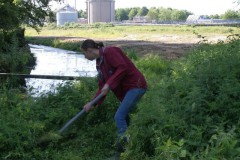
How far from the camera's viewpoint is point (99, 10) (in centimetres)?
13362

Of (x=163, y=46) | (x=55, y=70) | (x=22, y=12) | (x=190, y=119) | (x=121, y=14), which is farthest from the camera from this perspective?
(x=121, y=14)

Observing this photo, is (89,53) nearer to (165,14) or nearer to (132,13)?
(165,14)

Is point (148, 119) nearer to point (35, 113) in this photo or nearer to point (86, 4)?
point (35, 113)

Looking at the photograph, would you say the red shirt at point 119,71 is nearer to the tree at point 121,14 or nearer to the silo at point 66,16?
the silo at point 66,16

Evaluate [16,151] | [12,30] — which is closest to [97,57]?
[16,151]

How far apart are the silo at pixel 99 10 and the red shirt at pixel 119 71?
128721mm

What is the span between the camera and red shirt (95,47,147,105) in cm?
491

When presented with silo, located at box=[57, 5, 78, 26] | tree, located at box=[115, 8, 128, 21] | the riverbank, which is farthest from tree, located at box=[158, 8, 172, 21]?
the riverbank

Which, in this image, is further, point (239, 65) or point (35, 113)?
point (35, 113)

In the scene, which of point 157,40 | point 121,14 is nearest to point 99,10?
point 121,14

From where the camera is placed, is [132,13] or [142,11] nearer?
[142,11]

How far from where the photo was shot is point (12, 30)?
16.3 metres

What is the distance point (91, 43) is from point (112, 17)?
135 metres

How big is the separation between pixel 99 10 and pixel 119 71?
430 feet
